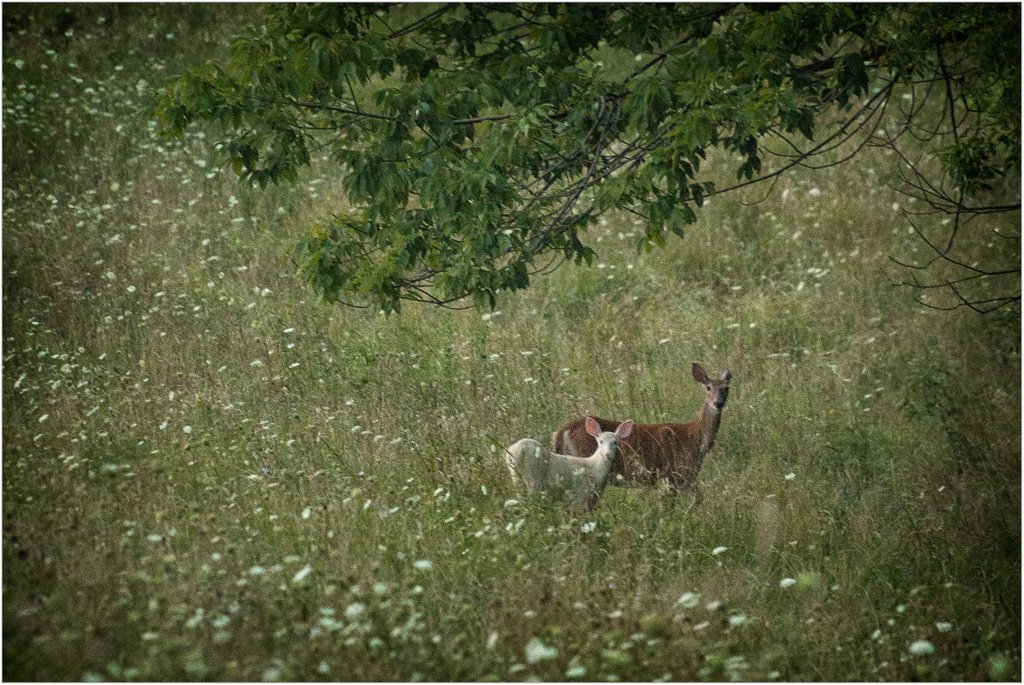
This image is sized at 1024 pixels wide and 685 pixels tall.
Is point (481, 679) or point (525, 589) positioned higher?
point (525, 589)

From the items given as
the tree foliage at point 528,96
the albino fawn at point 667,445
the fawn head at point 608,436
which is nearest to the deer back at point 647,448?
the albino fawn at point 667,445

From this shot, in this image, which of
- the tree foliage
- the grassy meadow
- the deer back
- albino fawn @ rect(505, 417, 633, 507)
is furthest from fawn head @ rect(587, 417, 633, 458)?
the tree foliage

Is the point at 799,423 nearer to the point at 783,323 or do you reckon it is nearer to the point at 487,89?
the point at 783,323

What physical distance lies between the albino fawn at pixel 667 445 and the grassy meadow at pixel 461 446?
0.72ft

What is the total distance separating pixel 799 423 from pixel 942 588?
2310 millimetres

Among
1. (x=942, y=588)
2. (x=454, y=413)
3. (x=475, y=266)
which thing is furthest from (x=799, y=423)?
(x=475, y=266)

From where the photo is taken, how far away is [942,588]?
464 cm

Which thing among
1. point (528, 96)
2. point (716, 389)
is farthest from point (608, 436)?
point (528, 96)

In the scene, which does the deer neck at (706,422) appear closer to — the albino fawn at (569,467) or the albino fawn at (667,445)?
the albino fawn at (667,445)

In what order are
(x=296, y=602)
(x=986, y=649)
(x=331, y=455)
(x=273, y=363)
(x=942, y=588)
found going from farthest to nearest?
(x=273, y=363), (x=331, y=455), (x=942, y=588), (x=986, y=649), (x=296, y=602)

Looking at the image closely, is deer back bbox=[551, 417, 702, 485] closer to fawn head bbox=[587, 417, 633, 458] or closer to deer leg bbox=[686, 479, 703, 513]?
deer leg bbox=[686, 479, 703, 513]

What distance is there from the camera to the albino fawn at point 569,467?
16.9ft

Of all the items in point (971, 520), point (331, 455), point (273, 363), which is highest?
point (273, 363)

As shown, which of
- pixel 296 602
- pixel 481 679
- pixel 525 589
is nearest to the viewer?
pixel 481 679
